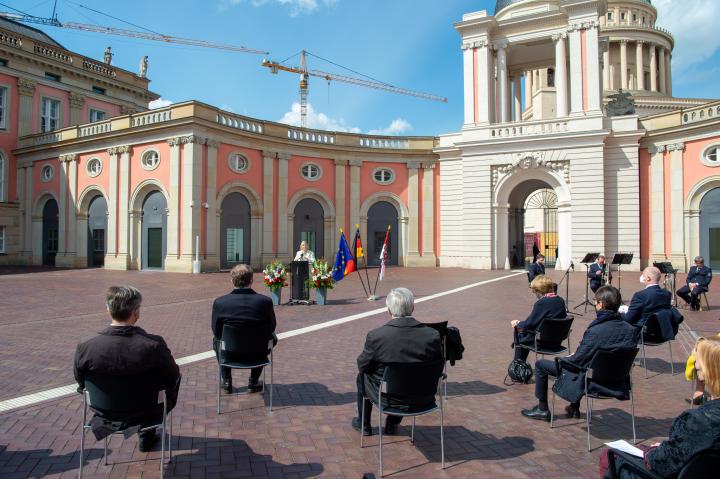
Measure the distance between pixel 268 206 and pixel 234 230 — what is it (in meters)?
2.37

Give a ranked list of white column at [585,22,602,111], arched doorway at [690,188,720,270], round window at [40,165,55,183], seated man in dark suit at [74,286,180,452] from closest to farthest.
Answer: seated man in dark suit at [74,286,180,452], arched doorway at [690,188,720,270], white column at [585,22,602,111], round window at [40,165,55,183]

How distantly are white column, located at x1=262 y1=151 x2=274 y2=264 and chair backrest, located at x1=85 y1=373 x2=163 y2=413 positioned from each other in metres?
23.3

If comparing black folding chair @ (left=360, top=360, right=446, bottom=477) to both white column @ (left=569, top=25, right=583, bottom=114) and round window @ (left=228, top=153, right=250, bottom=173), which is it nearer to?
round window @ (left=228, top=153, right=250, bottom=173)

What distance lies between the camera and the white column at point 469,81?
28.1 metres

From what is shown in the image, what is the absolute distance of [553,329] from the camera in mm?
5762

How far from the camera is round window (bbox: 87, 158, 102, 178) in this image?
87.6ft

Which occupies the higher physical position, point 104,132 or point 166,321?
point 104,132

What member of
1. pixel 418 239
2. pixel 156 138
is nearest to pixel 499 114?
pixel 418 239

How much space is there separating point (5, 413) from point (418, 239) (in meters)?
26.4

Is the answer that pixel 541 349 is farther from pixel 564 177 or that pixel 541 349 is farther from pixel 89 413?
pixel 564 177

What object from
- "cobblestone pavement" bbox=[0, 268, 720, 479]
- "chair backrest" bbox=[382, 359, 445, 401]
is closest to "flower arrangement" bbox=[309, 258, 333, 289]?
"cobblestone pavement" bbox=[0, 268, 720, 479]

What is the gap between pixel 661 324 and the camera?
22.0 ft

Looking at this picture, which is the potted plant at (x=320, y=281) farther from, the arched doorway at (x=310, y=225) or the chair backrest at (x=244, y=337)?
the arched doorway at (x=310, y=225)

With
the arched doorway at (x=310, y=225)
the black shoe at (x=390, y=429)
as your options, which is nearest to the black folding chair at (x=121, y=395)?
the black shoe at (x=390, y=429)
